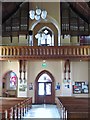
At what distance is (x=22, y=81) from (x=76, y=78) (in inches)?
149

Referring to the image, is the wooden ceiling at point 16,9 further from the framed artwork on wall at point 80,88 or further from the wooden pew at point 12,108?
the wooden pew at point 12,108

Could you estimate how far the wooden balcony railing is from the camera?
1453cm

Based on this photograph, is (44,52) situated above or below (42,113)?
above

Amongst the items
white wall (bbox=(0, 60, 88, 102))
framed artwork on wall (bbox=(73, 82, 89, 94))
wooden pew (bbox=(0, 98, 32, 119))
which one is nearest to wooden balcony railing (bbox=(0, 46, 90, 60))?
white wall (bbox=(0, 60, 88, 102))

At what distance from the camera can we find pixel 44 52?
1460cm

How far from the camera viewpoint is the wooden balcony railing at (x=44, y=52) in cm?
1453

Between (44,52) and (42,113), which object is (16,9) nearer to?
(44,52)

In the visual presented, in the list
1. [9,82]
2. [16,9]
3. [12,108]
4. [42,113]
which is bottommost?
[42,113]

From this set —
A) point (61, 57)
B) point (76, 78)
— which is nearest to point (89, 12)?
point (61, 57)

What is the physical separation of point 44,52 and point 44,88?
4.79 metres

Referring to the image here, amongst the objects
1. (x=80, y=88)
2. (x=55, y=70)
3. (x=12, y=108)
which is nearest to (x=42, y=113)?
(x=12, y=108)

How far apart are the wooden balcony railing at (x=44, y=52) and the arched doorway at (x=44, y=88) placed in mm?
3961

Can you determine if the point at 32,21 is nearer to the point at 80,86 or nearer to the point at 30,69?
the point at 30,69

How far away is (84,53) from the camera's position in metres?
14.5
